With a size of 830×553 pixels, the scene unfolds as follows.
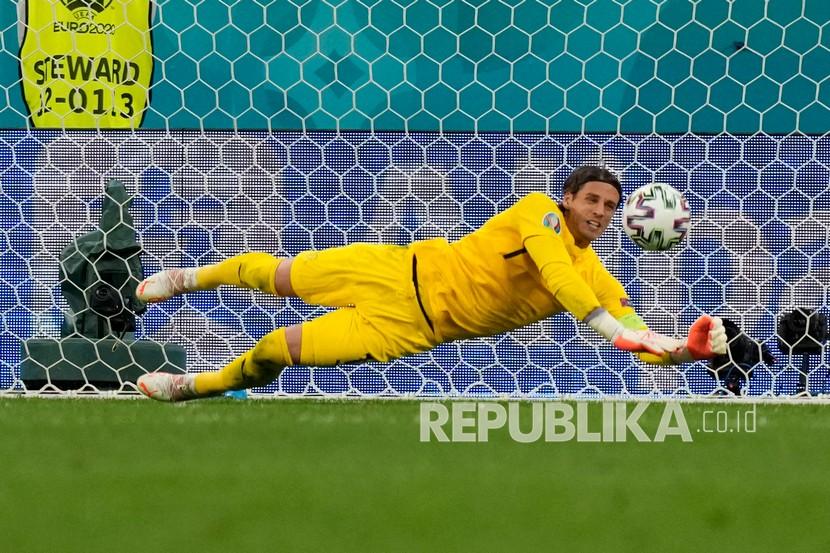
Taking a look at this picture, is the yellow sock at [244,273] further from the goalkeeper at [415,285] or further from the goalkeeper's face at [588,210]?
the goalkeeper's face at [588,210]

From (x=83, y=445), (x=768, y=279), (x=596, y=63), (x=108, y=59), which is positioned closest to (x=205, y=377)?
(x=83, y=445)

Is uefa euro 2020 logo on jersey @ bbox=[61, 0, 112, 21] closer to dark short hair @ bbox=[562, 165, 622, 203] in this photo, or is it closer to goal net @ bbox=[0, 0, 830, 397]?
goal net @ bbox=[0, 0, 830, 397]

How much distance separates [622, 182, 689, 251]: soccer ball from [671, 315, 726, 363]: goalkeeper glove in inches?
11.2

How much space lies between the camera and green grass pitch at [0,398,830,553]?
5.07 ft

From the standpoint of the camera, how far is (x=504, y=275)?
1996mm

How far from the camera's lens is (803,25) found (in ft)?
8.00

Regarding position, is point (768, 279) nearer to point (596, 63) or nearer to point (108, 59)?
point (596, 63)

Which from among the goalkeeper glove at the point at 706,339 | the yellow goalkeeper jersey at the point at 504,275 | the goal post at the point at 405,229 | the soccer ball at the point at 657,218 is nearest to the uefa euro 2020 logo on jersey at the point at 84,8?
the goal post at the point at 405,229

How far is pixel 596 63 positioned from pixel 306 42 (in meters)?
0.64

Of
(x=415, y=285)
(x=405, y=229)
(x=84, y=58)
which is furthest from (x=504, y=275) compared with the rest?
(x=84, y=58)

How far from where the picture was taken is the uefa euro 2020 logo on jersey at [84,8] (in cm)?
246

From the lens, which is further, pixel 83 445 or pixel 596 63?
pixel 596 63

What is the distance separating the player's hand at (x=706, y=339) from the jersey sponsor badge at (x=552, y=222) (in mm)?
337

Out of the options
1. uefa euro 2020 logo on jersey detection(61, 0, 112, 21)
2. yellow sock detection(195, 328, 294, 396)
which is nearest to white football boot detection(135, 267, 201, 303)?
yellow sock detection(195, 328, 294, 396)
